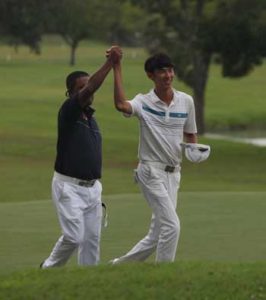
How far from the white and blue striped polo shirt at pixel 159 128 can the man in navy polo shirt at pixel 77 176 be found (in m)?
0.38

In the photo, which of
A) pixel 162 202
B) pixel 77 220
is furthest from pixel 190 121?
pixel 77 220

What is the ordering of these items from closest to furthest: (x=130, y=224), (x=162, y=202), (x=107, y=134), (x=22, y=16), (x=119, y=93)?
(x=119, y=93) → (x=162, y=202) → (x=130, y=224) → (x=22, y=16) → (x=107, y=134)

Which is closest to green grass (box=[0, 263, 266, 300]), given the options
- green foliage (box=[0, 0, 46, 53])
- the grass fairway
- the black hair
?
the grass fairway

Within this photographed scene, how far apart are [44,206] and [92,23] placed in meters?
67.4

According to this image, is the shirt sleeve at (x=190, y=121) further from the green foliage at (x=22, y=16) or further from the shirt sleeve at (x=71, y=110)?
the green foliage at (x=22, y=16)

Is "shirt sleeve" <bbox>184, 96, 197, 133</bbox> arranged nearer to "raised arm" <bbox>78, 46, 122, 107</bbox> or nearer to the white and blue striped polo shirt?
the white and blue striped polo shirt

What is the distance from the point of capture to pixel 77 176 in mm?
9961

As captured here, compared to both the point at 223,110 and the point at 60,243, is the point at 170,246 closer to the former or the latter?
the point at 60,243

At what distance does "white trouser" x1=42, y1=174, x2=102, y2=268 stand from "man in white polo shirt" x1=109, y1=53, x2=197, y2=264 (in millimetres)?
312

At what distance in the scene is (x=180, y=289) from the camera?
784 centimetres

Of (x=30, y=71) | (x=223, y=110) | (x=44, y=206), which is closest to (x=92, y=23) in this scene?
(x=30, y=71)

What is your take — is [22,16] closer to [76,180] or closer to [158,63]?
[158,63]

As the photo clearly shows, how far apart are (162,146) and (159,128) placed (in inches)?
5.9

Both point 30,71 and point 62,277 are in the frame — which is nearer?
point 62,277
